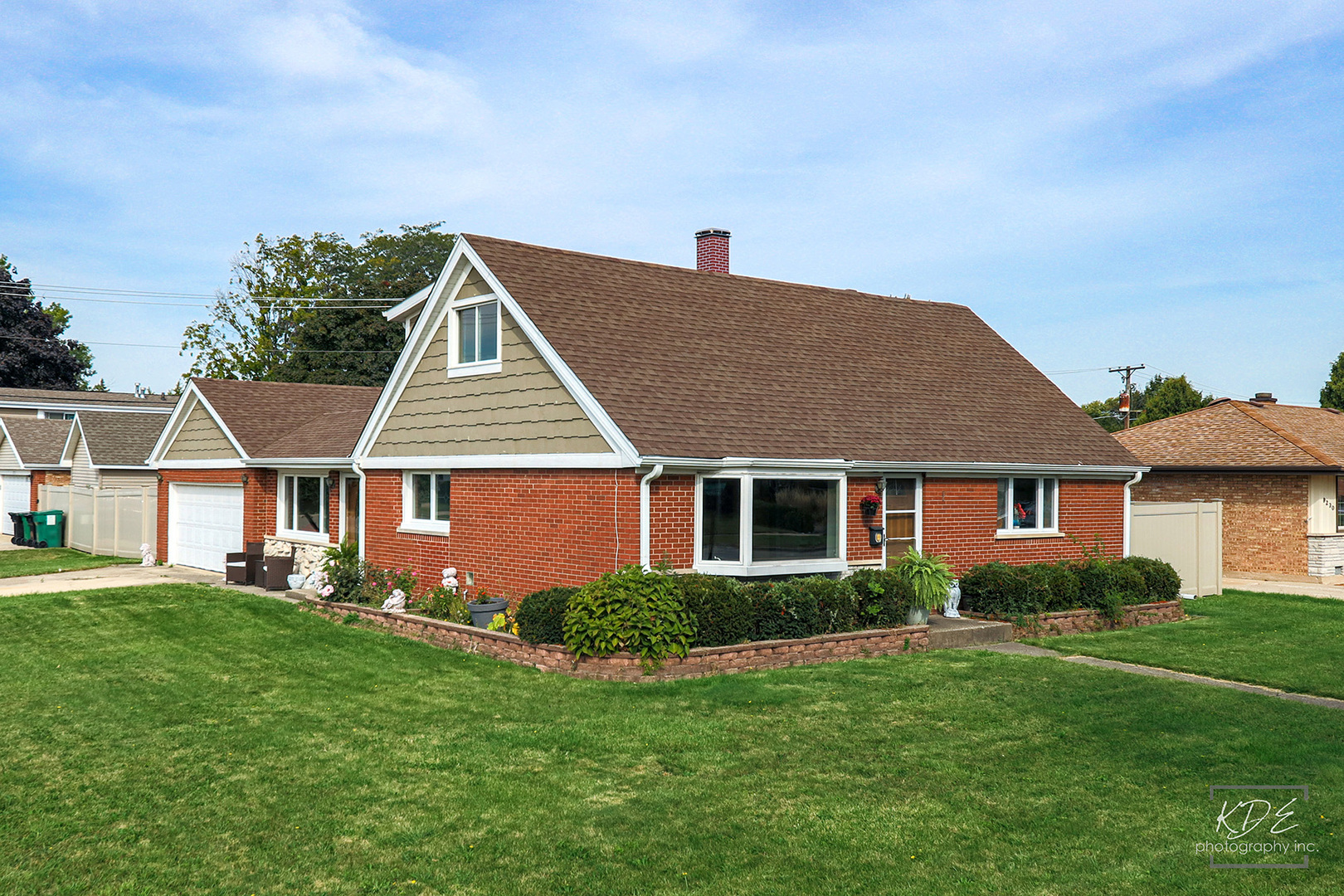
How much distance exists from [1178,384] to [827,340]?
49.7 meters

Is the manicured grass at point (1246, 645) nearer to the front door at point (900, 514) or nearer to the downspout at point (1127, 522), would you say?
the downspout at point (1127, 522)

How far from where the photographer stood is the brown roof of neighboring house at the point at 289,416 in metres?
23.0

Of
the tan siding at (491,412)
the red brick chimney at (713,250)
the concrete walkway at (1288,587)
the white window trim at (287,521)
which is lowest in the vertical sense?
the concrete walkway at (1288,587)

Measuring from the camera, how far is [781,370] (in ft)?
58.9

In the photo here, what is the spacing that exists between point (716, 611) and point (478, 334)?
676 cm

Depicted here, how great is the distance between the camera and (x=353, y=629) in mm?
16500

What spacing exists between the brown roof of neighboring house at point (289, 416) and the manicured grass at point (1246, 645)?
1467 cm

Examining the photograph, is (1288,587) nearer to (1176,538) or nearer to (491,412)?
(1176,538)

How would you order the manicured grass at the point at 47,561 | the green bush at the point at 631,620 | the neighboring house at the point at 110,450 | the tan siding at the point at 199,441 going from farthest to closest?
the neighboring house at the point at 110,450 < the manicured grass at the point at 47,561 < the tan siding at the point at 199,441 < the green bush at the point at 631,620

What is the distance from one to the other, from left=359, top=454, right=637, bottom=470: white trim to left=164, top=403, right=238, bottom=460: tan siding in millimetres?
7033

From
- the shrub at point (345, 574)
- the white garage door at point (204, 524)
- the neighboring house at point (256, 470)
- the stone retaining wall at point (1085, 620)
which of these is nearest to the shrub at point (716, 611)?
the stone retaining wall at point (1085, 620)

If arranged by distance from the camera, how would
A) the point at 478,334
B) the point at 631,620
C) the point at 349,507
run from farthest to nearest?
1. the point at 349,507
2. the point at 478,334
3. the point at 631,620

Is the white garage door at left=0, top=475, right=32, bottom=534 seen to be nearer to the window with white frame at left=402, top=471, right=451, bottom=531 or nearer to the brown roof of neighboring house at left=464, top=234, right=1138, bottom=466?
the window with white frame at left=402, top=471, right=451, bottom=531

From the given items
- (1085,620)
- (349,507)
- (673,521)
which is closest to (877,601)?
(673,521)
